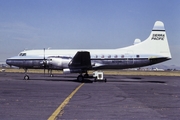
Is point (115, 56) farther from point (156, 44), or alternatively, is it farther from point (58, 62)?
point (58, 62)

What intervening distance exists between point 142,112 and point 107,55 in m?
24.0

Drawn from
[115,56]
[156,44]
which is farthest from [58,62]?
[156,44]

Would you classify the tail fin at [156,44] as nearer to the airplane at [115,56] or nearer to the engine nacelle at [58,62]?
the airplane at [115,56]

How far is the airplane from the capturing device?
3384 cm

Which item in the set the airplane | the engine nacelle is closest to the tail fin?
the airplane

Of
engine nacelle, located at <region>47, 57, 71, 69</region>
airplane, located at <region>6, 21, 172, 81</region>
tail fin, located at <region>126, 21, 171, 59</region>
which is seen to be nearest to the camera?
engine nacelle, located at <region>47, 57, 71, 69</region>

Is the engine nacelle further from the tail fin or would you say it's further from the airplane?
the tail fin

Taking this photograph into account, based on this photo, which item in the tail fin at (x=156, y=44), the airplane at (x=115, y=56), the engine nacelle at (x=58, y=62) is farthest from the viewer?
the tail fin at (x=156, y=44)

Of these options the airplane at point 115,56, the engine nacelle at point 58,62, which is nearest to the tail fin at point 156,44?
the airplane at point 115,56

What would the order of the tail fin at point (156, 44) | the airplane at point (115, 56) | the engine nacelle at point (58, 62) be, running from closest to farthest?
the engine nacelle at point (58, 62) → the airplane at point (115, 56) → the tail fin at point (156, 44)

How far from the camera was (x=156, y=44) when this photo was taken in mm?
35812

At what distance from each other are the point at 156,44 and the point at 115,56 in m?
5.79

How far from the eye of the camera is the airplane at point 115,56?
33.8 metres

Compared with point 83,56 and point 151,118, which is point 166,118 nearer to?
point 151,118
